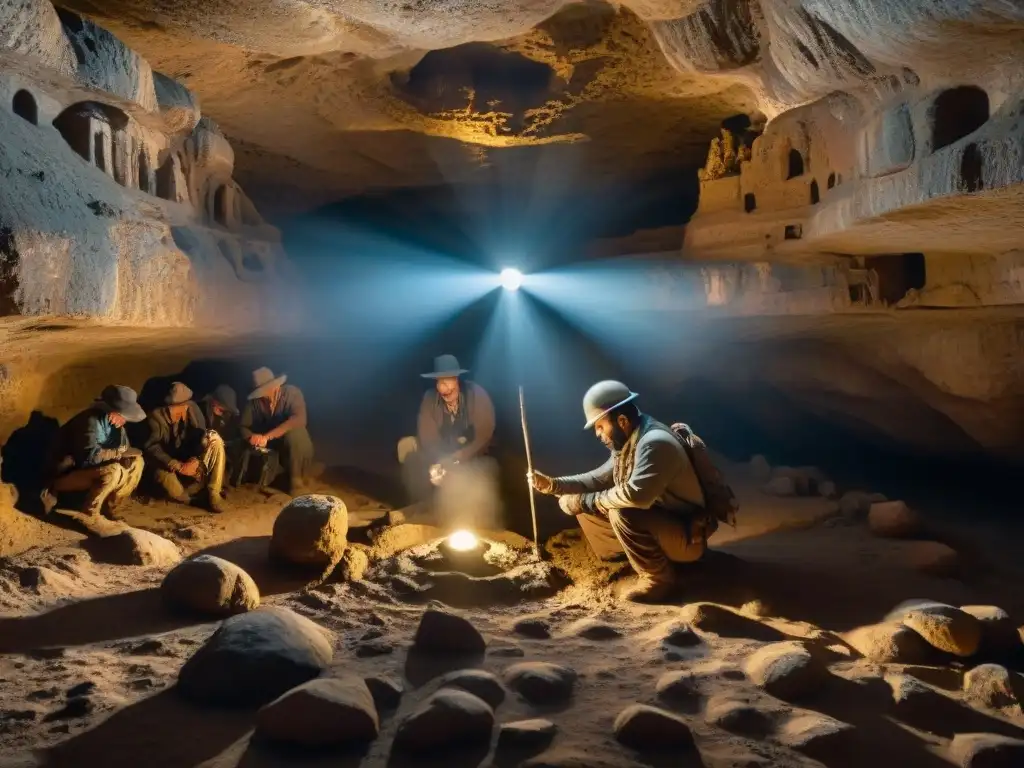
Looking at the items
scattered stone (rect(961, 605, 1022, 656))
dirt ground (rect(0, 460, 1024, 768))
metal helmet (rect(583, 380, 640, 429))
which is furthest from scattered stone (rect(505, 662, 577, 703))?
scattered stone (rect(961, 605, 1022, 656))

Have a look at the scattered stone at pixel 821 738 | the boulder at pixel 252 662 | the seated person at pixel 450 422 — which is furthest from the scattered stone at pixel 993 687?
the seated person at pixel 450 422

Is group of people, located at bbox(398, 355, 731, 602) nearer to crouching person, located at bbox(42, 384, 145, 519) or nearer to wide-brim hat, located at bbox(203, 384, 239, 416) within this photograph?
crouching person, located at bbox(42, 384, 145, 519)

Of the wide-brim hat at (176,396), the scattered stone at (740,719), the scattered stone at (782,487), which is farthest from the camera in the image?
the scattered stone at (782,487)

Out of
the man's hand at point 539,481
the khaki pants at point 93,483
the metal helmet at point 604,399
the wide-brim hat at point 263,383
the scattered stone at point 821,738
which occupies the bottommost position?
the scattered stone at point 821,738

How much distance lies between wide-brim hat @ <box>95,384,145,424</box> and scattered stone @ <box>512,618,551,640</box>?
3737 millimetres

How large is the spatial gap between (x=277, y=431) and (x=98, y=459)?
1768mm

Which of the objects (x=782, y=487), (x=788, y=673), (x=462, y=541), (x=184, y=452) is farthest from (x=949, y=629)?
(x=184, y=452)

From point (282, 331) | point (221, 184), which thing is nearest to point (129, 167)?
point (221, 184)

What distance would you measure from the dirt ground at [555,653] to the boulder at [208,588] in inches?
4.4

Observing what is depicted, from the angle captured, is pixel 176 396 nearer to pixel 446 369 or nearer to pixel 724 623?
pixel 446 369

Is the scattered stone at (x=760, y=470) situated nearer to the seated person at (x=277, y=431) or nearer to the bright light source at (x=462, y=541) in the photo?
the bright light source at (x=462, y=541)

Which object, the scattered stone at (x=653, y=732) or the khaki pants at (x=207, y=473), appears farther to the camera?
the khaki pants at (x=207, y=473)

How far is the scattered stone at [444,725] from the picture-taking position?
9.45 ft

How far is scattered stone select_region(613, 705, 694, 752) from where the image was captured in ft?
9.55
